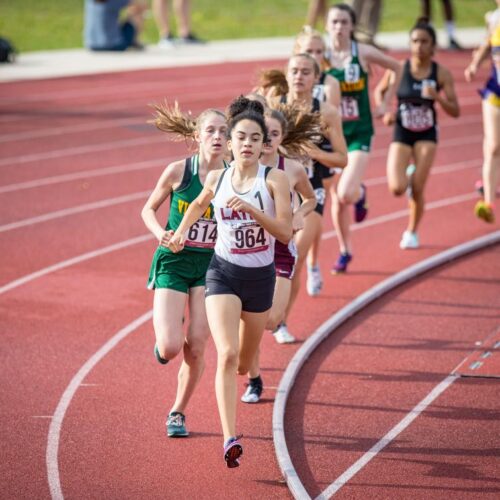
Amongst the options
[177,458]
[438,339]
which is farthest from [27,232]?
[177,458]

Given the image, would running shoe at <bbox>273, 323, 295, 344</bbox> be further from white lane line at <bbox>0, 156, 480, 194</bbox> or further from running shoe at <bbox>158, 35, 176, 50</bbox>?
running shoe at <bbox>158, 35, 176, 50</bbox>

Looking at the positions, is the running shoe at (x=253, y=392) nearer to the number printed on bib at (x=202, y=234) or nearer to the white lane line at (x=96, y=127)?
the number printed on bib at (x=202, y=234)

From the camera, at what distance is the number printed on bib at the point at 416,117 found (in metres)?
10.4

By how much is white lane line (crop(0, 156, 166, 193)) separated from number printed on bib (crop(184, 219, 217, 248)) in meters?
6.52

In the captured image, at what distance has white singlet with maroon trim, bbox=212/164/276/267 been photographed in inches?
243

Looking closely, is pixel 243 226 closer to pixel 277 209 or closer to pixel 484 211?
pixel 277 209

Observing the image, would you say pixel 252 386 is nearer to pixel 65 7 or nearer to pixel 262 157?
pixel 262 157

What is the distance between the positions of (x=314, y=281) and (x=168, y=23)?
15.2m

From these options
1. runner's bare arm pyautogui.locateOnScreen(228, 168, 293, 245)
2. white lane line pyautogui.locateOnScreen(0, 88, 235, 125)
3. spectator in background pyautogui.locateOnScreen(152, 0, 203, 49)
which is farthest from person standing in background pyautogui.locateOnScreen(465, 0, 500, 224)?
spectator in background pyautogui.locateOnScreen(152, 0, 203, 49)

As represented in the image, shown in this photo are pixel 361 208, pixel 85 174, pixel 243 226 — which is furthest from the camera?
pixel 85 174

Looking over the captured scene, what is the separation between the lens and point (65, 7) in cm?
2997

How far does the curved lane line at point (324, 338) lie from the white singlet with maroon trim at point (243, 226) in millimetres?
1057

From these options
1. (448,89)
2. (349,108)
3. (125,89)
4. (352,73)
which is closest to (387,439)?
(349,108)

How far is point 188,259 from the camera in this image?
6.64m
